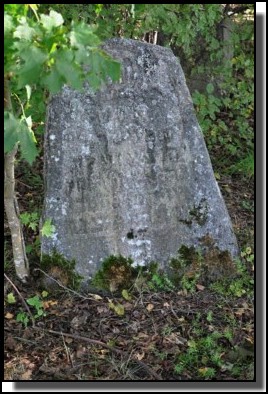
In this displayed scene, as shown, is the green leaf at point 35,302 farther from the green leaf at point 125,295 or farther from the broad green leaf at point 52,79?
the broad green leaf at point 52,79

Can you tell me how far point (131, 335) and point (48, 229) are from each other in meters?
0.86

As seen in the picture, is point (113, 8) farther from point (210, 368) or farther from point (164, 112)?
point (210, 368)

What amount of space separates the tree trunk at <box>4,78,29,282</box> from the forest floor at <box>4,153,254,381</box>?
112 millimetres

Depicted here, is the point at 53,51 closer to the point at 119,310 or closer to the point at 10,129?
the point at 10,129

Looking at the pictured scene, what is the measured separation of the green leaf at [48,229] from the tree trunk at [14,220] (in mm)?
152

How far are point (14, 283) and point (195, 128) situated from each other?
1635 millimetres

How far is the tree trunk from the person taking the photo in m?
3.36

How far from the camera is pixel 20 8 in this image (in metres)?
2.56

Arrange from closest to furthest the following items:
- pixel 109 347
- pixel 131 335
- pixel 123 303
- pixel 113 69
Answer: pixel 113 69 < pixel 109 347 < pixel 131 335 < pixel 123 303

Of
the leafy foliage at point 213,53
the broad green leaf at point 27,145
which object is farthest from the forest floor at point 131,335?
the leafy foliage at point 213,53

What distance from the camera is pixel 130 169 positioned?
374 cm

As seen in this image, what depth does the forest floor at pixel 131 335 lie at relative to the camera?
10.5 ft

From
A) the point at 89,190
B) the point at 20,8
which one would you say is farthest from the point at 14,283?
the point at 20,8

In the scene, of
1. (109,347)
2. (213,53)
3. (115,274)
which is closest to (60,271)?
(115,274)
